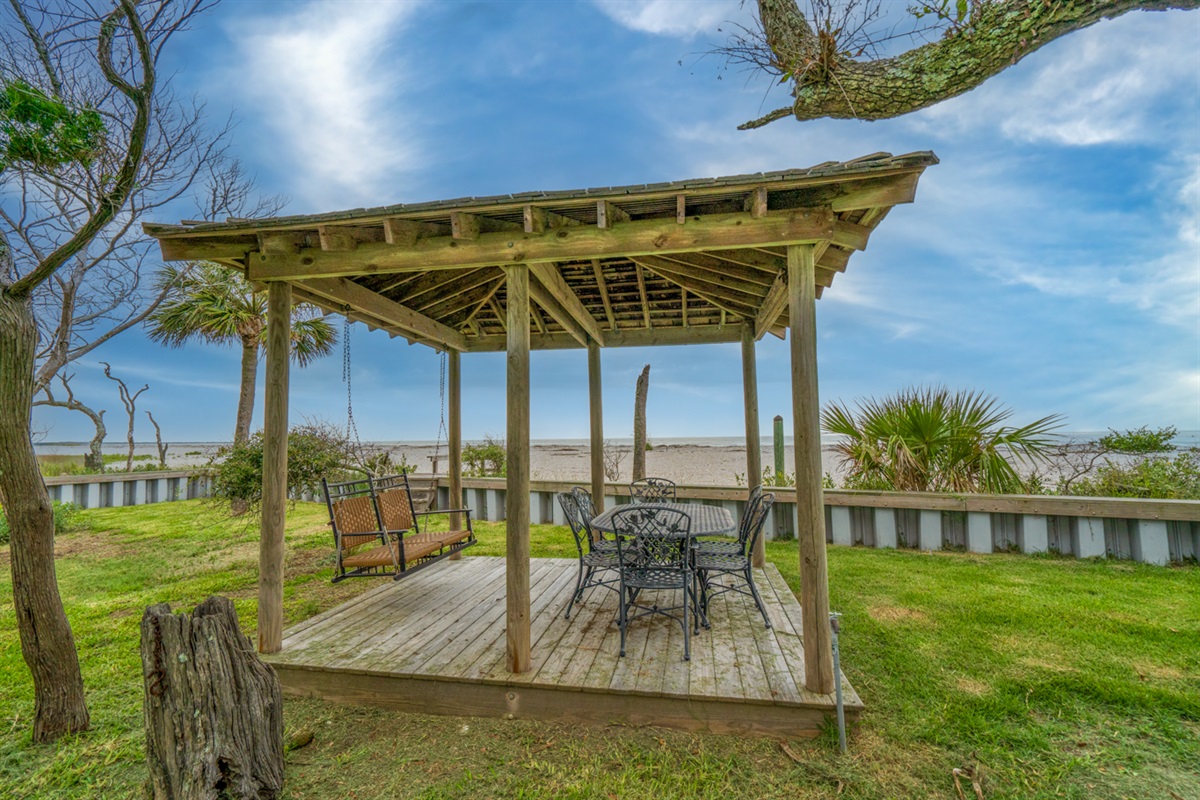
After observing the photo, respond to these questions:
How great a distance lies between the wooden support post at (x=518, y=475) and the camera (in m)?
2.78

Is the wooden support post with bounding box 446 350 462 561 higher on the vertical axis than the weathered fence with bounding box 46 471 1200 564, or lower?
higher

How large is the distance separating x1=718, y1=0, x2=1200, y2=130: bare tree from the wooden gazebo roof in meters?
1.09

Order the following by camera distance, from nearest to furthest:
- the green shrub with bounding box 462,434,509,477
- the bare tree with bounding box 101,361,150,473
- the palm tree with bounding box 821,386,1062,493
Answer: the palm tree with bounding box 821,386,1062,493
the green shrub with bounding box 462,434,509,477
the bare tree with bounding box 101,361,150,473

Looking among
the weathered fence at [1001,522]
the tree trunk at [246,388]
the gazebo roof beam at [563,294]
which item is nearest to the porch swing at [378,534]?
the gazebo roof beam at [563,294]

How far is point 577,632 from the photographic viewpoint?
132 inches

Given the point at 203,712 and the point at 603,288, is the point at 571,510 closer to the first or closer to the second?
the point at 603,288

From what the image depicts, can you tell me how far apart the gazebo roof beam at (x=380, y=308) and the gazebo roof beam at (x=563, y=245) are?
0.92ft

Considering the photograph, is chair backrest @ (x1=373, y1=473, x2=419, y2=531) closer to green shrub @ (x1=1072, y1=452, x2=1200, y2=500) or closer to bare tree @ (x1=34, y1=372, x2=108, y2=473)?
green shrub @ (x1=1072, y1=452, x2=1200, y2=500)

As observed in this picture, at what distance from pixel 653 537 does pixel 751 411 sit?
245cm

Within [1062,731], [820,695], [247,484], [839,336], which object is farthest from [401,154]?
[839,336]

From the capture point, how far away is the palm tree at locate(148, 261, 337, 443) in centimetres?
897

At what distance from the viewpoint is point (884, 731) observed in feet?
7.92

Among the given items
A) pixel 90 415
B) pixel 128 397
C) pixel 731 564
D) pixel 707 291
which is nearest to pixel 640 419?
pixel 707 291

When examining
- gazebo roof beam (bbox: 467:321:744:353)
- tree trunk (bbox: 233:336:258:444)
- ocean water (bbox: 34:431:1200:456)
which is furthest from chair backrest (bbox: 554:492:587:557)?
tree trunk (bbox: 233:336:258:444)
